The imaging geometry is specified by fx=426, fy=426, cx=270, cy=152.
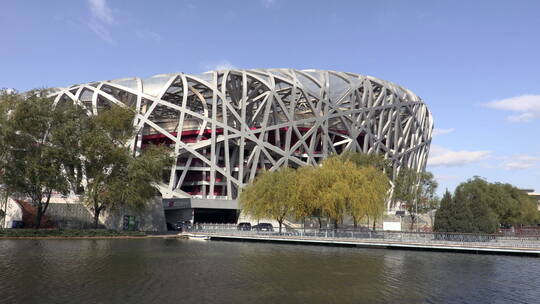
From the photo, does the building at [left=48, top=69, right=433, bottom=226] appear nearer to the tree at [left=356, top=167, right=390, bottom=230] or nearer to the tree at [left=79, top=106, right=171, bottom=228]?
the tree at [left=79, top=106, right=171, bottom=228]

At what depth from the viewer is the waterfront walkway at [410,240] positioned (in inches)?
1245

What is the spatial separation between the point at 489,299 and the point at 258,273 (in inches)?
389

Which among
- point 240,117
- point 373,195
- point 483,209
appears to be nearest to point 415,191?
point 483,209

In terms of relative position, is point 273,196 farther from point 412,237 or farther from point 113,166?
point 113,166

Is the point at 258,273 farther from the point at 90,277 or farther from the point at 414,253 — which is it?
the point at 414,253

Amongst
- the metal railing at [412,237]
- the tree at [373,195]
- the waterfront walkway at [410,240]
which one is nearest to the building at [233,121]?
the waterfront walkway at [410,240]

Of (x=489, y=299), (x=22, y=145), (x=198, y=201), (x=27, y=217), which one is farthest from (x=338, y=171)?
(x=27, y=217)

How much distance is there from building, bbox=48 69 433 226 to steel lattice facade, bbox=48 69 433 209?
14cm

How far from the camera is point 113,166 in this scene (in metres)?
41.9

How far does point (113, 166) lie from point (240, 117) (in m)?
21.5

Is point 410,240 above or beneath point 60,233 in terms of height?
above

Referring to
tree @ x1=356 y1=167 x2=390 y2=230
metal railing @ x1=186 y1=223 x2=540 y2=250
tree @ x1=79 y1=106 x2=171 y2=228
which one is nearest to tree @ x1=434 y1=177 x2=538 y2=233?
metal railing @ x1=186 y1=223 x2=540 y2=250

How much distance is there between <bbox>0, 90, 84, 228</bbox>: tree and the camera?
3700 centimetres

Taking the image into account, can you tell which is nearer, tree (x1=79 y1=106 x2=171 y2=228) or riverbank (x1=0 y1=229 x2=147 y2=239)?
riverbank (x1=0 y1=229 x2=147 y2=239)
